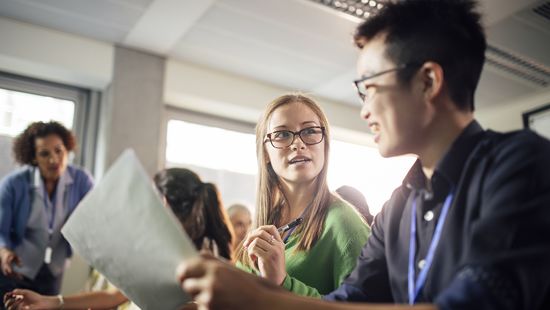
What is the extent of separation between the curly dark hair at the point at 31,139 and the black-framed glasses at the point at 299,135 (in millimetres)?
2026

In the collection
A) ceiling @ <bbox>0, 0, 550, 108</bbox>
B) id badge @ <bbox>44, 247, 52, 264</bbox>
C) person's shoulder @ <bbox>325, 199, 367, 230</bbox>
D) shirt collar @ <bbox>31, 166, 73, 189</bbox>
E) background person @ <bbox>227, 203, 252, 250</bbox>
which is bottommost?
id badge @ <bbox>44, 247, 52, 264</bbox>

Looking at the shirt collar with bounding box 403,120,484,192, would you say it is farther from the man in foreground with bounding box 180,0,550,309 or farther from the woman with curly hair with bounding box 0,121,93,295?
the woman with curly hair with bounding box 0,121,93,295

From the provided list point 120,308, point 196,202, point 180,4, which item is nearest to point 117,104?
point 180,4

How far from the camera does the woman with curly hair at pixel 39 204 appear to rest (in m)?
2.56

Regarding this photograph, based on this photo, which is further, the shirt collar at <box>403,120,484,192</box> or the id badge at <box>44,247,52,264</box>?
the id badge at <box>44,247,52,264</box>

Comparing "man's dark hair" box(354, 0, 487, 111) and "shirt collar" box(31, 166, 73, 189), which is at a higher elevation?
"man's dark hair" box(354, 0, 487, 111)

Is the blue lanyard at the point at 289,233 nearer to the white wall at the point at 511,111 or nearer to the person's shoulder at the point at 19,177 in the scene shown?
the person's shoulder at the point at 19,177

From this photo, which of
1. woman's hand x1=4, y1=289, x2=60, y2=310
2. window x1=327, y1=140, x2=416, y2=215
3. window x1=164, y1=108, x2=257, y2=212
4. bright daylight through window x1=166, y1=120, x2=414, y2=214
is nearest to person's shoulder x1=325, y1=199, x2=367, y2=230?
woman's hand x1=4, y1=289, x2=60, y2=310

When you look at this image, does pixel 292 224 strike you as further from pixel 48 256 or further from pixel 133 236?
pixel 48 256

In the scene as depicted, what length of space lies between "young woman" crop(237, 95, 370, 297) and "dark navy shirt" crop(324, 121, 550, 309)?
171 millimetres

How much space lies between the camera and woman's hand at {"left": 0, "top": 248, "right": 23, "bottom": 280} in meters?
2.15

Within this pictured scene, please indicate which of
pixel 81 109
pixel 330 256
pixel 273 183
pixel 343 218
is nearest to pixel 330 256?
pixel 330 256

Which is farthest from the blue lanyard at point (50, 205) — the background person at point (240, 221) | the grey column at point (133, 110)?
the background person at point (240, 221)

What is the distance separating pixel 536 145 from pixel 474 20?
0.32m
